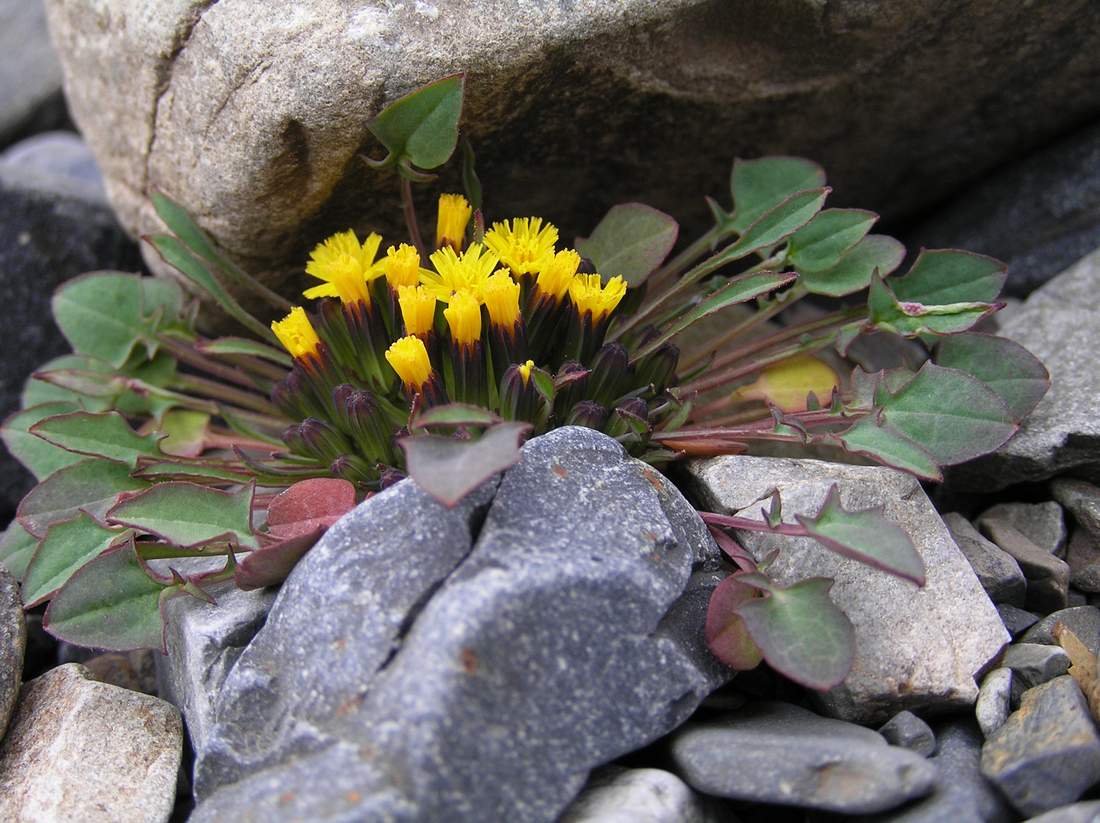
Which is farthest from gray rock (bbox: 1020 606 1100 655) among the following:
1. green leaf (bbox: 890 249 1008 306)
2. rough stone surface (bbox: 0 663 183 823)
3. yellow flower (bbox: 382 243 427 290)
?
rough stone surface (bbox: 0 663 183 823)

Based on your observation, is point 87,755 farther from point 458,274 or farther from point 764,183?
point 764,183

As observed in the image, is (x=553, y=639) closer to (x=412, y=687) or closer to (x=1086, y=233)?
(x=412, y=687)

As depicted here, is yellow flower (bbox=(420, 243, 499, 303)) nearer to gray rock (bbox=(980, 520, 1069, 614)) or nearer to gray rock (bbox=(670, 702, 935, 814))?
gray rock (bbox=(670, 702, 935, 814))

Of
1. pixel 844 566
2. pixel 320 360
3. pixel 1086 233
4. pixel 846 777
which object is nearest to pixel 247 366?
pixel 320 360

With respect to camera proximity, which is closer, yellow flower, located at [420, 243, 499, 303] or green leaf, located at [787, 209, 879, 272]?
yellow flower, located at [420, 243, 499, 303]

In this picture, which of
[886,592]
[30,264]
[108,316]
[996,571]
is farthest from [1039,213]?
[30,264]
